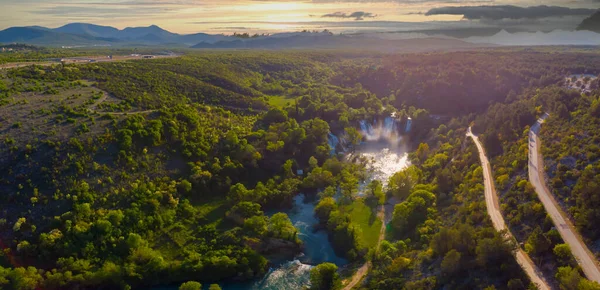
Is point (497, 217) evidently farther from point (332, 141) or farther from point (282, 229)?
point (332, 141)

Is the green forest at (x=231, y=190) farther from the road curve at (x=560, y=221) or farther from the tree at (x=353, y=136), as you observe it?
the road curve at (x=560, y=221)

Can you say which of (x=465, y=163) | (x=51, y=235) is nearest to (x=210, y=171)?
(x=51, y=235)

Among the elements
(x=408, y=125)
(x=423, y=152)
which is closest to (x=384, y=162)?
(x=423, y=152)

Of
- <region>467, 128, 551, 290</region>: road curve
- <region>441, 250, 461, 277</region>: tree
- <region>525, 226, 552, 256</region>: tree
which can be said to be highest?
<region>525, 226, 552, 256</region>: tree

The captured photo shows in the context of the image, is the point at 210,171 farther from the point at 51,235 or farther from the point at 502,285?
the point at 502,285

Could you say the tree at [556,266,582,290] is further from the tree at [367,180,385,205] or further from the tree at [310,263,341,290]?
the tree at [367,180,385,205]

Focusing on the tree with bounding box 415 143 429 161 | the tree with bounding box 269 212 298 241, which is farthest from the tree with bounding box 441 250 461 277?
the tree with bounding box 415 143 429 161

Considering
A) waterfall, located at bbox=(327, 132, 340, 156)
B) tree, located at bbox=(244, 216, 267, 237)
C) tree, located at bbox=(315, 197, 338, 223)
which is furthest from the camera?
waterfall, located at bbox=(327, 132, 340, 156)

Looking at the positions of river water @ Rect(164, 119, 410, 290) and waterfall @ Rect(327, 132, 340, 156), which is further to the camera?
waterfall @ Rect(327, 132, 340, 156)

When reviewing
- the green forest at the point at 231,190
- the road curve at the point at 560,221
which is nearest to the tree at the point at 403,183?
the green forest at the point at 231,190

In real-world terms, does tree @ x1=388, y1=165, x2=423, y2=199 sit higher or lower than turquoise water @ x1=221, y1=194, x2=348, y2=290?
higher
